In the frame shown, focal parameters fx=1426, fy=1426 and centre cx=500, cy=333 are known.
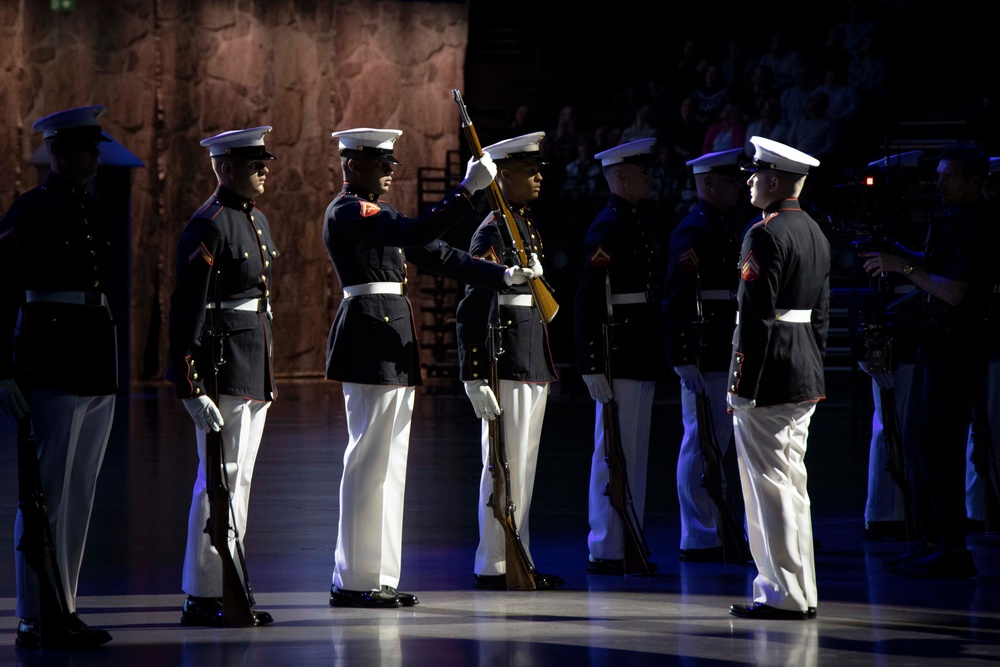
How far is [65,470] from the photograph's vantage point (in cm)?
476

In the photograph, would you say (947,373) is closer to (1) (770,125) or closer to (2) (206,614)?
(2) (206,614)

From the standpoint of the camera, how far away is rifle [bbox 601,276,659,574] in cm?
598

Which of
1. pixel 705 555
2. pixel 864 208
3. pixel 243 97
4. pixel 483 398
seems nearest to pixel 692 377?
pixel 705 555

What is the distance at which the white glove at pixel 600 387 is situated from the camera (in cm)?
616

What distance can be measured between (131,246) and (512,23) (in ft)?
19.2

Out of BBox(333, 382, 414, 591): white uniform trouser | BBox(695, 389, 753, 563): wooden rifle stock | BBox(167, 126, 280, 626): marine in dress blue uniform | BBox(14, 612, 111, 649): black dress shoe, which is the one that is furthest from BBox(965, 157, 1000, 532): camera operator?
BBox(14, 612, 111, 649): black dress shoe

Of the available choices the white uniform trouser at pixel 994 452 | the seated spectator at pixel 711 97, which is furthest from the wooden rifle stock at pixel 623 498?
the seated spectator at pixel 711 97

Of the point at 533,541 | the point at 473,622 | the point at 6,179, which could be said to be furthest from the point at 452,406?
the point at 473,622

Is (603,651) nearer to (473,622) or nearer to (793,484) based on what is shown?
(473,622)

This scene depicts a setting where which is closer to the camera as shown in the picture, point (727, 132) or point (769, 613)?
point (769, 613)

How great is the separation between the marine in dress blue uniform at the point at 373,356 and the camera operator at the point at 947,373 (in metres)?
1.92

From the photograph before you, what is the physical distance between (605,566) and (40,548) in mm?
2421

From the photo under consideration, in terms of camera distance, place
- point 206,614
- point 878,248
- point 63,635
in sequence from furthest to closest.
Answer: point 878,248, point 206,614, point 63,635

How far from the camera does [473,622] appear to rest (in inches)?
199
